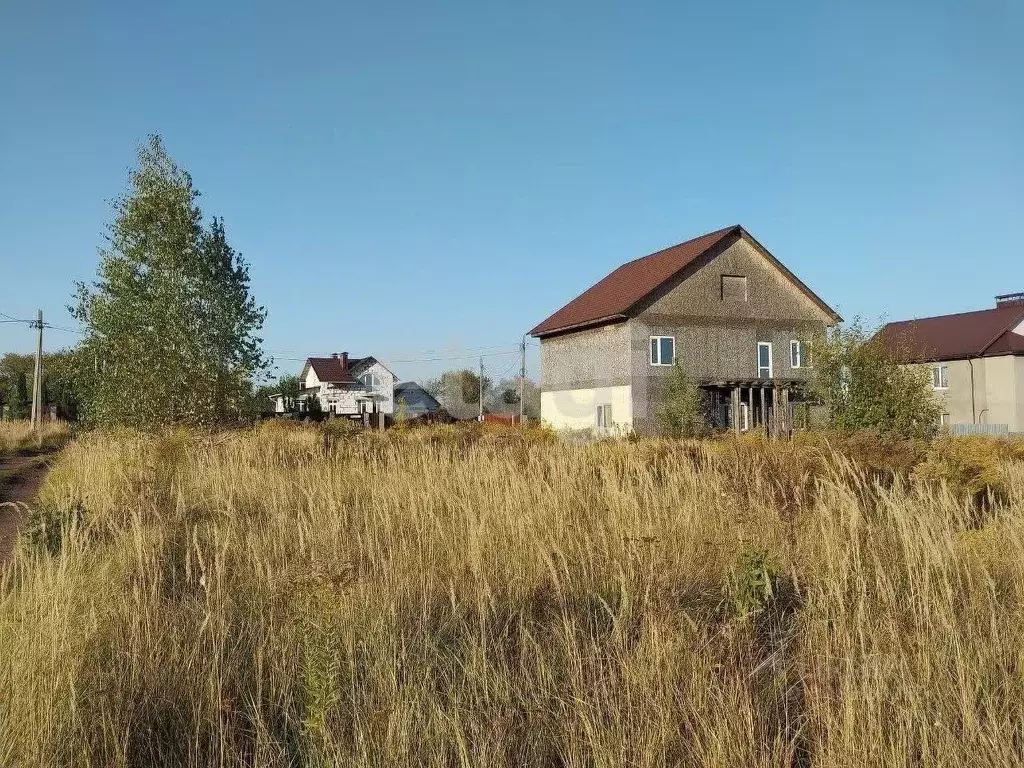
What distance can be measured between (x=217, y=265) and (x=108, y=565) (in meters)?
17.0

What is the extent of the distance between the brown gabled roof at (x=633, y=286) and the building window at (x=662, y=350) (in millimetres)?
1733

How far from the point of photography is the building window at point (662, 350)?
31438 millimetres

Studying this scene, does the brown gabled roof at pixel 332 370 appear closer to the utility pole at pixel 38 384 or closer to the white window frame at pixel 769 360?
the utility pole at pixel 38 384

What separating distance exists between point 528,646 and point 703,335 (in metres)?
30.5

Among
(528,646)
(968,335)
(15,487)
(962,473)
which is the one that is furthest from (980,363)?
(528,646)

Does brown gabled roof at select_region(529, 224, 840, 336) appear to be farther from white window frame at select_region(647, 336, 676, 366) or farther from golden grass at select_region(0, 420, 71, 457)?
golden grass at select_region(0, 420, 71, 457)

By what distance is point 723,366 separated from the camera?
32.6m

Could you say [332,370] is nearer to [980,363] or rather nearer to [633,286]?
[633,286]

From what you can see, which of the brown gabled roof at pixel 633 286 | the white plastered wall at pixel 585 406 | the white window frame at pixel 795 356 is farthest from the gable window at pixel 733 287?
the white plastered wall at pixel 585 406

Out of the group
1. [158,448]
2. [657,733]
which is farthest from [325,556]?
[158,448]

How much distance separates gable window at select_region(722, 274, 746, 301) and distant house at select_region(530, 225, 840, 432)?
4 cm

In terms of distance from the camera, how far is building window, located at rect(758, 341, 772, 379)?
33.4m

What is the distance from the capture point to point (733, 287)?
33.1 m

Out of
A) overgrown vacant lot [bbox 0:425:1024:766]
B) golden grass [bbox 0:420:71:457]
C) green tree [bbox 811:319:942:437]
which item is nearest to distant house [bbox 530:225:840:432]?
green tree [bbox 811:319:942:437]
